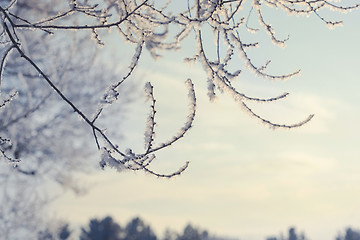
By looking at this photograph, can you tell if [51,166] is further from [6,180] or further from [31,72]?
[31,72]

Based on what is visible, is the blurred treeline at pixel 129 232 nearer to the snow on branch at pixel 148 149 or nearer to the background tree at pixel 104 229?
the background tree at pixel 104 229

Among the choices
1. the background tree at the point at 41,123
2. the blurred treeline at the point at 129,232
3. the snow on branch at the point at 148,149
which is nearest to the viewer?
the snow on branch at the point at 148,149

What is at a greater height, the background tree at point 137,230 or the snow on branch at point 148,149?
the background tree at point 137,230

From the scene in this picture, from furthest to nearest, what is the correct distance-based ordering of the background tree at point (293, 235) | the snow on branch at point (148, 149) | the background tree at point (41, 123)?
the background tree at point (293, 235) < the background tree at point (41, 123) < the snow on branch at point (148, 149)

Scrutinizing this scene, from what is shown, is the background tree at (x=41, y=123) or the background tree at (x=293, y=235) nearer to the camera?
the background tree at (x=41, y=123)

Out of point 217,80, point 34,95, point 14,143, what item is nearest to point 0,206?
point 14,143

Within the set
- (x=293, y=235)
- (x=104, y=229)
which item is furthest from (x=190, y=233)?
(x=293, y=235)

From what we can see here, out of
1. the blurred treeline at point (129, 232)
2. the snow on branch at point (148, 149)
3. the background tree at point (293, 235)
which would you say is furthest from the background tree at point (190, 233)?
the snow on branch at point (148, 149)

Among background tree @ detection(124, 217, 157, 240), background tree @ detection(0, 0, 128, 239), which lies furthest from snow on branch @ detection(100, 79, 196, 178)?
background tree @ detection(124, 217, 157, 240)

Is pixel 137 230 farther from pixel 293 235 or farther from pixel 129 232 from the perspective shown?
pixel 293 235

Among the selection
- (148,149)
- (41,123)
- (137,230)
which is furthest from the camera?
(137,230)

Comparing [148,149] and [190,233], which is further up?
[190,233]

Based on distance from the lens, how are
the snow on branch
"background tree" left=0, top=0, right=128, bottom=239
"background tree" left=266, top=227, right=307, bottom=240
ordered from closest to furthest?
the snow on branch < "background tree" left=0, top=0, right=128, bottom=239 < "background tree" left=266, top=227, right=307, bottom=240

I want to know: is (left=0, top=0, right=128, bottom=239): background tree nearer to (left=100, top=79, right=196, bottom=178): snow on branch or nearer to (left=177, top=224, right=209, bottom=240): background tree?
(left=100, top=79, right=196, bottom=178): snow on branch
